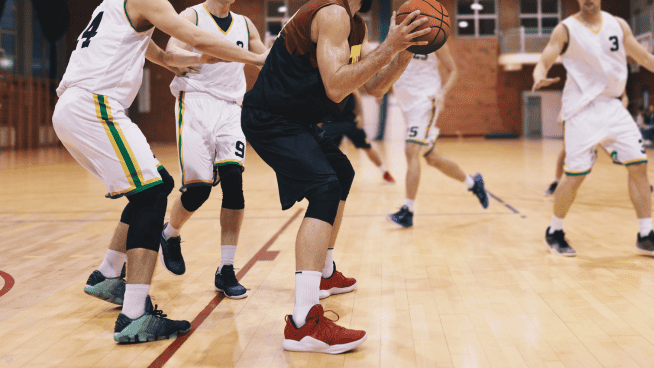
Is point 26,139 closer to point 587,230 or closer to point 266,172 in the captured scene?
point 266,172

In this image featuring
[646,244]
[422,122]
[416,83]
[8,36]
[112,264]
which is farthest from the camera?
[8,36]

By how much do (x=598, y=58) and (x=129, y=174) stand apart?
3155 mm

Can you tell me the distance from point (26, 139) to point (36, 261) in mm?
16971

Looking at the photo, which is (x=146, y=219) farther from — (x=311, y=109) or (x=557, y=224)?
(x=557, y=224)

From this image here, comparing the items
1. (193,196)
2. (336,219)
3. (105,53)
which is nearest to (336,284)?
(336,219)

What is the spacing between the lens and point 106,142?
7.94ft

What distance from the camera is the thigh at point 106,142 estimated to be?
2.41m

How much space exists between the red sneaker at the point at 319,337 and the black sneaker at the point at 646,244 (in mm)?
2466

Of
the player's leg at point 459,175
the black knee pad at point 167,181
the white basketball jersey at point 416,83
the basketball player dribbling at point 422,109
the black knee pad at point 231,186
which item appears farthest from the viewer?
the player's leg at point 459,175

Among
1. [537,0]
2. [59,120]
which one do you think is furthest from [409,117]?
[537,0]

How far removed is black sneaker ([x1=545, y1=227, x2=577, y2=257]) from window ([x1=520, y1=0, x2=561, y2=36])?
22.3 m

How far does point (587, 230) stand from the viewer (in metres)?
4.68

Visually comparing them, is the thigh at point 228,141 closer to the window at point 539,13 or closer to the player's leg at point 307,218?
the player's leg at point 307,218

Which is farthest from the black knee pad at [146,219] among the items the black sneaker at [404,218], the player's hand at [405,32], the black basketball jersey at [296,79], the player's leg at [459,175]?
the player's leg at [459,175]
